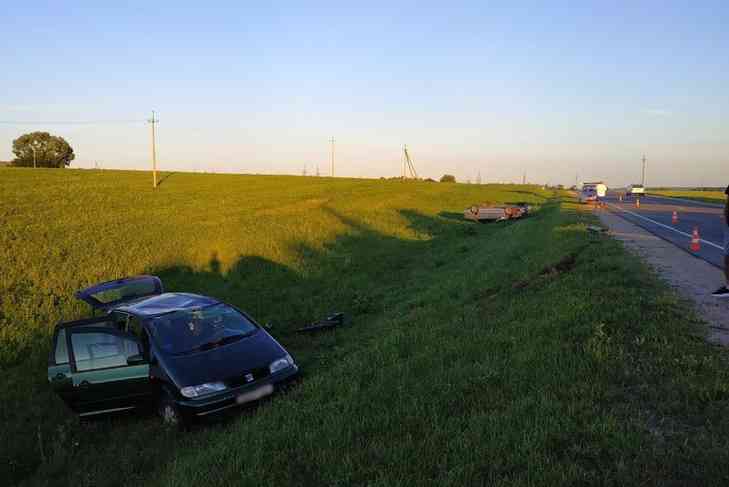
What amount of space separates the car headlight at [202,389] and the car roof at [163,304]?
1590mm

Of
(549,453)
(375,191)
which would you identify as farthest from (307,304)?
(375,191)

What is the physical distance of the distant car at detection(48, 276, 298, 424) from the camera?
6148 mm

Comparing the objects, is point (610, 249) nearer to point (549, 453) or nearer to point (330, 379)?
point (330, 379)

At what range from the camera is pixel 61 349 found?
696cm

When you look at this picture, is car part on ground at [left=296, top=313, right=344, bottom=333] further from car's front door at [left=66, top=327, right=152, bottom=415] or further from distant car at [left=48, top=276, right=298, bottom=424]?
car's front door at [left=66, top=327, right=152, bottom=415]

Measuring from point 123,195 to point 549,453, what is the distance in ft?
136

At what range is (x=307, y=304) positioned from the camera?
12961 mm

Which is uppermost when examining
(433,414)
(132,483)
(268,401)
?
(433,414)

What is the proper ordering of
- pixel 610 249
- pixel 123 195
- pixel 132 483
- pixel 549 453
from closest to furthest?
1. pixel 549 453
2. pixel 132 483
3. pixel 610 249
4. pixel 123 195

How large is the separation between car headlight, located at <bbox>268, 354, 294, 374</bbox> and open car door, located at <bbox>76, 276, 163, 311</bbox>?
3.07 m

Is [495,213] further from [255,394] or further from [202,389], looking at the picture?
[202,389]

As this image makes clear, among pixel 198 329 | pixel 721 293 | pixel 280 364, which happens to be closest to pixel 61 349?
pixel 198 329

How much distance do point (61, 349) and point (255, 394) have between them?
2.98 m

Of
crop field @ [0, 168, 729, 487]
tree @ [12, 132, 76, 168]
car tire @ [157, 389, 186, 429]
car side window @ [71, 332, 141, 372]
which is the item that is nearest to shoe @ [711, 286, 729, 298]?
crop field @ [0, 168, 729, 487]
